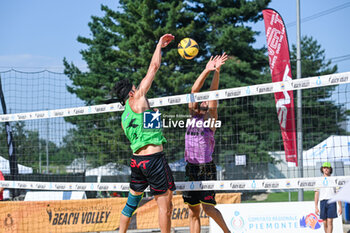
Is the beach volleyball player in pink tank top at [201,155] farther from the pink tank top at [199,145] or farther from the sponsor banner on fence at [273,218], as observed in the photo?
the sponsor banner on fence at [273,218]

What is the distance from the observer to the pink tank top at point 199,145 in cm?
553

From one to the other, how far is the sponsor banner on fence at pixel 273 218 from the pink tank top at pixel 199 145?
3085 mm

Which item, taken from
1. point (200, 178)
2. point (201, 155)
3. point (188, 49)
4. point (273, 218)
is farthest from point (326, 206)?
point (188, 49)

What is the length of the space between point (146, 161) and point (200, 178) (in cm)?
124

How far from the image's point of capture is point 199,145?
18.1 feet

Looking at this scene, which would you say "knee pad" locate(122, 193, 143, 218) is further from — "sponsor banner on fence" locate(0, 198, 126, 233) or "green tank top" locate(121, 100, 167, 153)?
"sponsor banner on fence" locate(0, 198, 126, 233)

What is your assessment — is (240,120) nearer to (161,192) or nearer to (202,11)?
(202,11)

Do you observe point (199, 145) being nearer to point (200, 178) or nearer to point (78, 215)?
point (200, 178)

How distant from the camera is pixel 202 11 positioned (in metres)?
23.5

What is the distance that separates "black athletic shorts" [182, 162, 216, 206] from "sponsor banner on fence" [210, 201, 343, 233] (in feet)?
9.28

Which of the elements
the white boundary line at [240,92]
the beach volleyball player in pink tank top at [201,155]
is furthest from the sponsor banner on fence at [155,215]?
the beach volleyball player in pink tank top at [201,155]

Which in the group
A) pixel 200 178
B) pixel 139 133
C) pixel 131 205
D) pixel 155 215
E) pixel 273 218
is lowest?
pixel 155 215

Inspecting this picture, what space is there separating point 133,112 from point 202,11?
779 inches

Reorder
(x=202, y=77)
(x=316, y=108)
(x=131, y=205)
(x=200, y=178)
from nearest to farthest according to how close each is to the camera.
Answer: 1. (x=131, y=205)
2. (x=202, y=77)
3. (x=200, y=178)
4. (x=316, y=108)
